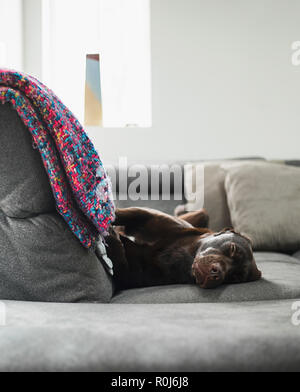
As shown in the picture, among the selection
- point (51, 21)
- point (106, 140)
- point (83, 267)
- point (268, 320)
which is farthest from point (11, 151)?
point (51, 21)

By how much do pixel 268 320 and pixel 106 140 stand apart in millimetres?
2623

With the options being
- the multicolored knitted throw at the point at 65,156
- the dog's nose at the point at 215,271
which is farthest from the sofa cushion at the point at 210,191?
the multicolored knitted throw at the point at 65,156

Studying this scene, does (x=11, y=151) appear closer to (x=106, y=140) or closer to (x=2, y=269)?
(x=2, y=269)

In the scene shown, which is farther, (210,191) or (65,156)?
(210,191)

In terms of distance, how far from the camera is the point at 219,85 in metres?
3.22

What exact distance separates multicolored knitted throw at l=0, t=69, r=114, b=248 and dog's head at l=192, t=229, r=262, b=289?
31cm

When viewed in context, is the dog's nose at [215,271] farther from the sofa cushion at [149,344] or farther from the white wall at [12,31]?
the white wall at [12,31]

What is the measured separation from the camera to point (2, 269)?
1021mm

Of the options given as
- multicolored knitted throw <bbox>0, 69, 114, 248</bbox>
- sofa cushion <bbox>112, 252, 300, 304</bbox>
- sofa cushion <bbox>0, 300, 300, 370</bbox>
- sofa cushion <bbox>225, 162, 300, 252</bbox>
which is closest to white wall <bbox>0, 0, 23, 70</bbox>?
sofa cushion <bbox>225, 162, 300, 252</bbox>

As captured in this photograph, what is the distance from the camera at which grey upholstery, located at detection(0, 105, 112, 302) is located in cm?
98

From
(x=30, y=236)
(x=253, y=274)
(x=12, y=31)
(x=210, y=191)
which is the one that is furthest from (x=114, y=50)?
(x=30, y=236)

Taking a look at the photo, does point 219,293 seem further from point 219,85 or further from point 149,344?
point 219,85

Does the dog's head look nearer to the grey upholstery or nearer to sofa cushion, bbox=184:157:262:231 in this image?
the grey upholstery

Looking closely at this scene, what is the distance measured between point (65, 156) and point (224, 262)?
55cm
